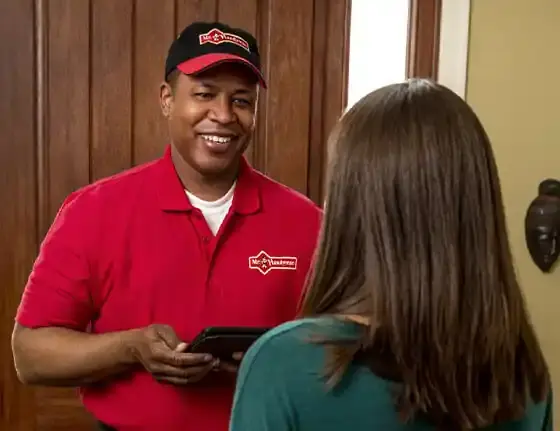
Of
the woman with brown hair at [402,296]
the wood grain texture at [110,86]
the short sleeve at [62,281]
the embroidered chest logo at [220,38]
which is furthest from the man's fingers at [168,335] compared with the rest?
the wood grain texture at [110,86]

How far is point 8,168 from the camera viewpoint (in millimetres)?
1872

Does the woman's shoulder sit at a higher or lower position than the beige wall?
lower

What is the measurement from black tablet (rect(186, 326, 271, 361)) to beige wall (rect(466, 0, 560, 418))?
0.92 metres

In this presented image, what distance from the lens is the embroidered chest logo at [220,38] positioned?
4.70 ft

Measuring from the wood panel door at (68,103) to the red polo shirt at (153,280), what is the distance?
1.69 ft

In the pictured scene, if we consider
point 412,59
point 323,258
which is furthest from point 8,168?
point 323,258

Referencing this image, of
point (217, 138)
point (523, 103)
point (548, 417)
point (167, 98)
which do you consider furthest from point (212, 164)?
point (523, 103)

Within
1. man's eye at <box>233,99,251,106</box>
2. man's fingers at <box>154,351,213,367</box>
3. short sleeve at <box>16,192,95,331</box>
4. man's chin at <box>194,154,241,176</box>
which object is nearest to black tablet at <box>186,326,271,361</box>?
man's fingers at <box>154,351,213,367</box>

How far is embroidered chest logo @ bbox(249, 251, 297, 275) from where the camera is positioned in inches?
55.7

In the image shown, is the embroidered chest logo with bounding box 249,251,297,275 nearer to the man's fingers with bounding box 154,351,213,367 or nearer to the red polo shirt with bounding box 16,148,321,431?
the red polo shirt with bounding box 16,148,321,431

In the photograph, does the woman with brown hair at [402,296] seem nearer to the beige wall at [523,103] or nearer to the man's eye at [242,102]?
the man's eye at [242,102]

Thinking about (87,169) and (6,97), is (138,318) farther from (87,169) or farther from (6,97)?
(6,97)

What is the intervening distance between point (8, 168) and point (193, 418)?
2.86 ft

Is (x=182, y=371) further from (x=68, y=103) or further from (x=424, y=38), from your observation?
(x=424, y=38)
